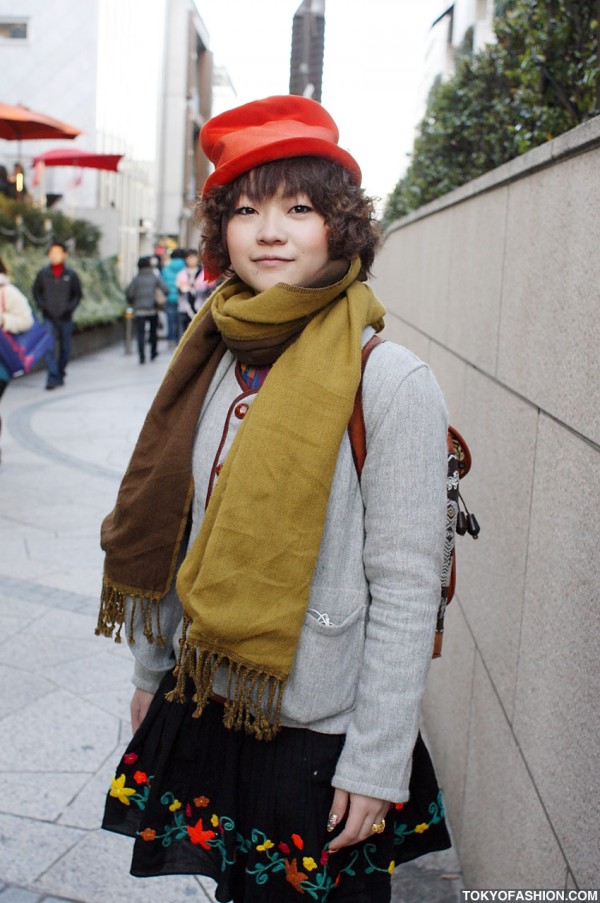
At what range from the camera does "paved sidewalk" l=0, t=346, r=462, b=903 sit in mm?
3107

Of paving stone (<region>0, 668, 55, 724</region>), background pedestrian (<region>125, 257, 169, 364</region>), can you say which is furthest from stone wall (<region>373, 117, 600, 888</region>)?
background pedestrian (<region>125, 257, 169, 364</region>)

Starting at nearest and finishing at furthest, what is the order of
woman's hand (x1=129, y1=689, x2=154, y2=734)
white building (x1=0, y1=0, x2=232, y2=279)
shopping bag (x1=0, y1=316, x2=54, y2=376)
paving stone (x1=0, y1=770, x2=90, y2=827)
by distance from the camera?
woman's hand (x1=129, y1=689, x2=154, y2=734), paving stone (x1=0, y1=770, x2=90, y2=827), shopping bag (x1=0, y1=316, x2=54, y2=376), white building (x1=0, y1=0, x2=232, y2=279)

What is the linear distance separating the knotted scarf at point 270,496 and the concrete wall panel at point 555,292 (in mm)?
442

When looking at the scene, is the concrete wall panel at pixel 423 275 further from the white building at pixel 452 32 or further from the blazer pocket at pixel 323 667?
the white building at pixel 452 32

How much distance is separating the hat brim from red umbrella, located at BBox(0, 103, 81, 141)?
16.1 m

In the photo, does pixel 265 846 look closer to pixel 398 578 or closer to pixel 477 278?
pixel 398 578

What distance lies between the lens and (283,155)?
1.99 m

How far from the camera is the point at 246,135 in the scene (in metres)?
2.02

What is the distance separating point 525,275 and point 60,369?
39.7ft

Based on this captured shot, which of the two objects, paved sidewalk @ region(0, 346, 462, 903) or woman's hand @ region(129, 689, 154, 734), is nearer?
woman's hand @ region(129, 689, 154, 734)

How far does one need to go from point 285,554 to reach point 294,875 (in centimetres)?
61

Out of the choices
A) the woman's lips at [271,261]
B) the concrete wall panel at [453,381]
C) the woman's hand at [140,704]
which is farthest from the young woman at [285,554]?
the concrete wall panel at [453,381]

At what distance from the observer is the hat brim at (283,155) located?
6.46 feet

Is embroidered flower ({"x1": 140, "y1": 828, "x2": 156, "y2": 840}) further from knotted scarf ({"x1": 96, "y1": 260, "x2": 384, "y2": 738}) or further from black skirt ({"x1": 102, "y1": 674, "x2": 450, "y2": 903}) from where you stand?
knotted scarf ({"x1": 96, "y1": 260, "x2": 384, "y2": 738})
